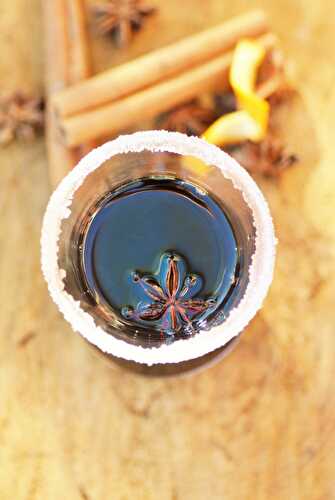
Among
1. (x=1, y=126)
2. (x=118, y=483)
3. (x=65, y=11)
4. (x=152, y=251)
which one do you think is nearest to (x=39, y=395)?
(x=118, y=483)

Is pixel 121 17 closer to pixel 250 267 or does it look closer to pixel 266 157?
pixel 266 157

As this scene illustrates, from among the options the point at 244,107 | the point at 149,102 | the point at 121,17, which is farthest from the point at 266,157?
the point at 121,17

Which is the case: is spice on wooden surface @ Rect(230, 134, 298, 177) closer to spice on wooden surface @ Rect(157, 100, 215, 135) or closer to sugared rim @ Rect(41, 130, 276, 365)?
spice on wooden surface @ Rect(157, 100, 215, 135)

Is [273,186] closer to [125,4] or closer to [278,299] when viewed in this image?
[278,299]

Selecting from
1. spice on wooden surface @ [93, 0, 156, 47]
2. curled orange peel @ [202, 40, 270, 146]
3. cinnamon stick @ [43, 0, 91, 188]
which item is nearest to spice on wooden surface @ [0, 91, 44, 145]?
cinnamon stick @ [43, 0, 91, 188]

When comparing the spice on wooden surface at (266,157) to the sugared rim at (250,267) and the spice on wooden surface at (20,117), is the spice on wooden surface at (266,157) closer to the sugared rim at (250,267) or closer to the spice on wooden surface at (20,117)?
the sugared rim at (250,267)

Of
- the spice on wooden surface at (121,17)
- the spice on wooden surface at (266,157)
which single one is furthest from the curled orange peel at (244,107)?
the spice on wooden surface at (121,17)
